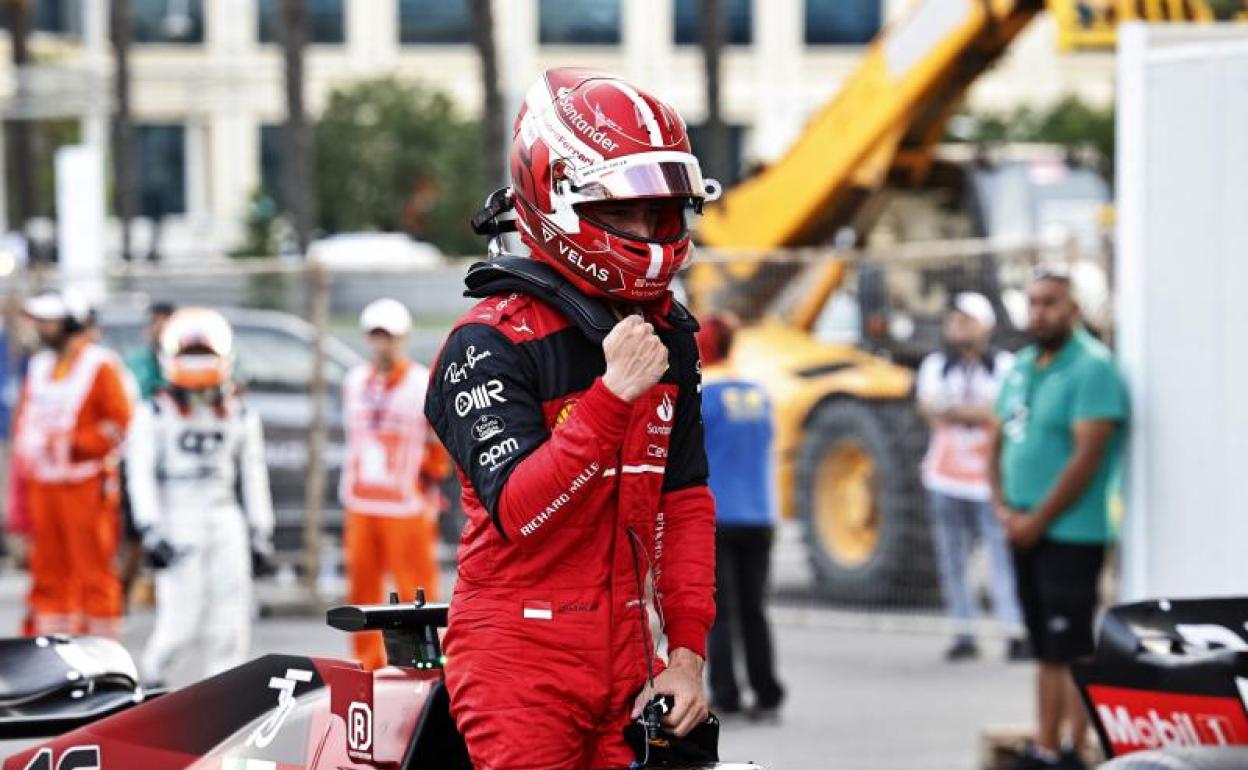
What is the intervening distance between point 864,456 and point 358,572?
4.72 metres

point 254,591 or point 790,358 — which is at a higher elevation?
point 790,358

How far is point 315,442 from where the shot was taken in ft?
52.8

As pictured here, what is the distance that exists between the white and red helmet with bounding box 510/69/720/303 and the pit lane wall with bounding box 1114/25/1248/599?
4585 millimetres

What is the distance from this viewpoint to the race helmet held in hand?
36.4 ft

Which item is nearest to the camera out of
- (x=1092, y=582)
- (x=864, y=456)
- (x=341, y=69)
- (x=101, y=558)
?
(x=1092, y=582)

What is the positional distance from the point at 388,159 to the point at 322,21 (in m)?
11.5

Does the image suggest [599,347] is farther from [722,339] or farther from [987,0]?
[987,0]

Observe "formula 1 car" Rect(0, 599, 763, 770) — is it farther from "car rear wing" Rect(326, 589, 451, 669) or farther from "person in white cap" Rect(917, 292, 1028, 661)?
"person in white cap" Rect(917, 292, 1028, 661)

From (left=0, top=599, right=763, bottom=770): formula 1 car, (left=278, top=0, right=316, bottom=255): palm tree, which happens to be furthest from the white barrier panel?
(left=0, top=599, right=763, bottom=770): formula 1 car

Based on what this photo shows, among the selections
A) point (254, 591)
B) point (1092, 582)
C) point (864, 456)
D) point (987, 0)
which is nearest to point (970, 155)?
point (987, 0)

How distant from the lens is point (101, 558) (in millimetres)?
13055

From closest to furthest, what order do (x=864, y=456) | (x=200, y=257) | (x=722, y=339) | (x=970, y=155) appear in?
(x=722, y=339)
(x=864, y=456)
(x=970, y=155)
(x=200, y=257)

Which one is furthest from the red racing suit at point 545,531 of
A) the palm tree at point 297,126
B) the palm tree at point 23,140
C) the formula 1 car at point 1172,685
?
the palm tree at point 23,140

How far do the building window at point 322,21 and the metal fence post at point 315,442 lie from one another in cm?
4844
